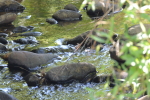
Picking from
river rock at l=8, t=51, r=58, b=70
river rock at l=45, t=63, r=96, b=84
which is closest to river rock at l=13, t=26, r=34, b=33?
river rock at l=8, t=51, r=58, b=70

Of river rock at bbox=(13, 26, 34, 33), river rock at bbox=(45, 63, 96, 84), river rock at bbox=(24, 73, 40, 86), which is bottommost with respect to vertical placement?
river rock at bbox=(13, 26, 34, 33)

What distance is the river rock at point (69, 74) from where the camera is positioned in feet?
17.0

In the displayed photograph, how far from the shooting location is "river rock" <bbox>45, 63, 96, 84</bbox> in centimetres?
517

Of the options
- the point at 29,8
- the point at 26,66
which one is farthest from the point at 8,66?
the point at 29,8

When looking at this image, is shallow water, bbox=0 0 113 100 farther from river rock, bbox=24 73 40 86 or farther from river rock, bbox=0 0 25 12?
river rock, bbox=0 0 25 12

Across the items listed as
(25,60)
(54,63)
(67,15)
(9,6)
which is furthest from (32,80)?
(9,6)

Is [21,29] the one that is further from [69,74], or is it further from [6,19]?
[69,74]

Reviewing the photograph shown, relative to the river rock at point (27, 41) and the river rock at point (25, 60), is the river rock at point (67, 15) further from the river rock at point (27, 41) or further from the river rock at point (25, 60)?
the river rock at point (25, 60)

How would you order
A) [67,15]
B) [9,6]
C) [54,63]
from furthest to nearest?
[9,6], [67,15], [54,63]

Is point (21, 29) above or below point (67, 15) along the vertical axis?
below

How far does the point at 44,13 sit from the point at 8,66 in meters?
5.34

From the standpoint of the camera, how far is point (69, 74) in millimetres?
5211

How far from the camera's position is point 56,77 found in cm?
516

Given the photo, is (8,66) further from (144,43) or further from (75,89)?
(144,43)
